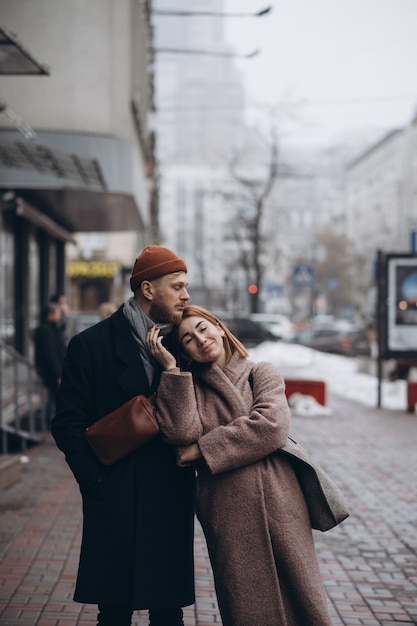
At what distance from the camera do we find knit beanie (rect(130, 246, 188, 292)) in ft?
11.1

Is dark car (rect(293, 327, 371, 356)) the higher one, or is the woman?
the woman

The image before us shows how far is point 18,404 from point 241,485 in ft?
26.7

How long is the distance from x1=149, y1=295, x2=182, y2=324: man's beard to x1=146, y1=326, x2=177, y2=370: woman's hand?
10cm

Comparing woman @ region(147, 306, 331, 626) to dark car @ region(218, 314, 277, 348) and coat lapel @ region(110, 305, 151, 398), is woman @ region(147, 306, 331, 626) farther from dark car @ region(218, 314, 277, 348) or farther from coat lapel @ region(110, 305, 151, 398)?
dark car @ region(218, 314, 277, 348)

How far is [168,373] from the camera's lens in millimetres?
3236

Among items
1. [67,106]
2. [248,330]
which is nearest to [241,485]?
[67,106]

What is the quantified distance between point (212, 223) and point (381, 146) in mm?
38366

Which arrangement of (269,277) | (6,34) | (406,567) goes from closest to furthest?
(6,34) < (406,567) < (269,277)

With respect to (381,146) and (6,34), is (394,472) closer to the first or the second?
(6,34)

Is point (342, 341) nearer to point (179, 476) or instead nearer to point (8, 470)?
point (8, 470)

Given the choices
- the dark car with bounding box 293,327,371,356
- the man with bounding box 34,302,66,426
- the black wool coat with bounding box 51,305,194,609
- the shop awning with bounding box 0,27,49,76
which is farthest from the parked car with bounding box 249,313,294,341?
the black wool coat with bounding box 51,305,194,609

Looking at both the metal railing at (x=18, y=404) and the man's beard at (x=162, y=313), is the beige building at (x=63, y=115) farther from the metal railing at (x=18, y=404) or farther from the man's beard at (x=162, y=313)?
the man's beard at (x=162, y=313)

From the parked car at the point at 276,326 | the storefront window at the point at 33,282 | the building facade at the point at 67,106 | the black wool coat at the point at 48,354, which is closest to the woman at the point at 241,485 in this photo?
the black wool coat at the point at 48,354

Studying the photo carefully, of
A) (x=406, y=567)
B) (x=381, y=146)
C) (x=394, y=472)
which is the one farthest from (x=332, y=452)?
(x=381, y=146)
